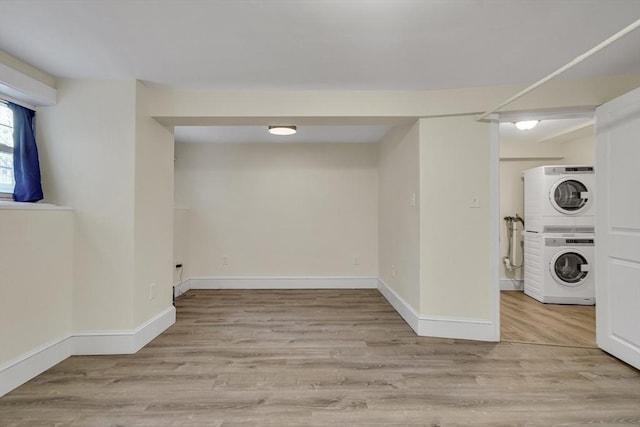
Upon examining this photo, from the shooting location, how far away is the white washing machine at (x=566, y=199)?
394cm

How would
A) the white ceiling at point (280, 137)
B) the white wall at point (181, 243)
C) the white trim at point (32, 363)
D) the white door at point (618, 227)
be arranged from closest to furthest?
the white trim at point (32, 363) < the white door at point (618, 227) < the white ceiling at point (280, 137) < the white wall at point (181, 243)

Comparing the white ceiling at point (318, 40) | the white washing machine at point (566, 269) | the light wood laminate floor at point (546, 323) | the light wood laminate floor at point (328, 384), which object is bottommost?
the light wood laminate floor at point (546, 323)

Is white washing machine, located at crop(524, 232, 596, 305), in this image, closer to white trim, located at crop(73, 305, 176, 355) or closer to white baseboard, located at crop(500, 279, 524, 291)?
white baseboard, located at crop(500, 279, 524, 291)

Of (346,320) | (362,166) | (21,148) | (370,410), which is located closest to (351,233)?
(362,166)

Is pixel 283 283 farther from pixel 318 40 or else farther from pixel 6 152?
pixel 318 40

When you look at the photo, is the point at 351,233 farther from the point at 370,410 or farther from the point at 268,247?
the point at 370,410

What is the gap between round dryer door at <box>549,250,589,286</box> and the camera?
3.94 meters

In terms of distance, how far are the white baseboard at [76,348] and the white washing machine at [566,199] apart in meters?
4.80

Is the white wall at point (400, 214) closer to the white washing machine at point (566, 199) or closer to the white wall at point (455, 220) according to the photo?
the white wall at point (455, 220)

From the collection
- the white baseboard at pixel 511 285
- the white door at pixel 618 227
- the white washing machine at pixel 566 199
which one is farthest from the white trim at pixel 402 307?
the white washing machine at pixel 566 199

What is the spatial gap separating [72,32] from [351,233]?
12.6ft

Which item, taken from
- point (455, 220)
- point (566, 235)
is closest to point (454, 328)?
point (455, 220)

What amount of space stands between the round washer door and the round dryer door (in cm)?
56

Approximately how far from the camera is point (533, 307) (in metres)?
3.84
